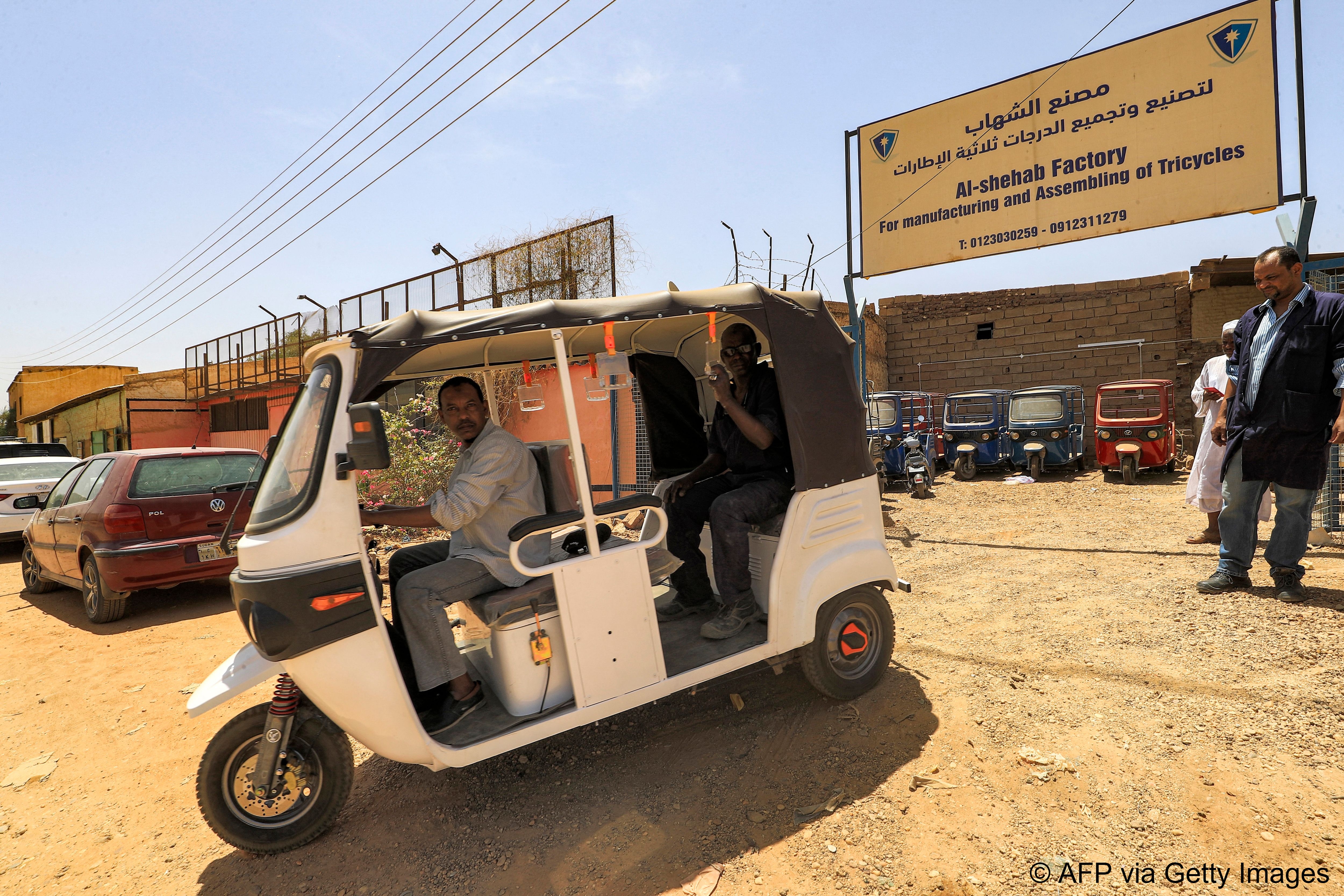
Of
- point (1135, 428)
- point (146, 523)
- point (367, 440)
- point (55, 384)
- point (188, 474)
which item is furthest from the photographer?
point (55, 384)

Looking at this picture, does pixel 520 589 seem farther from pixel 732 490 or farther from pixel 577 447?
pixel 732 490

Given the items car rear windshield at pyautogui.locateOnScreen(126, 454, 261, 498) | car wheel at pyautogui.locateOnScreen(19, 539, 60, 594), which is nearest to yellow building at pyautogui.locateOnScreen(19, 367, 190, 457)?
car wheel at pyautogui.locateOnScreen(19, 539, 60, 594)

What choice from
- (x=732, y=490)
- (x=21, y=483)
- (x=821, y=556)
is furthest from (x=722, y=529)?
(x=21, y=483)

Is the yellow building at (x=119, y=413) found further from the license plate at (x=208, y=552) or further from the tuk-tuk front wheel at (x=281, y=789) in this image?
the tuk-tuk front wheel at (x=281, y=789)

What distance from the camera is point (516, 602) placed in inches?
124

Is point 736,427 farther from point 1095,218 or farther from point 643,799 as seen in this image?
point 1095,218

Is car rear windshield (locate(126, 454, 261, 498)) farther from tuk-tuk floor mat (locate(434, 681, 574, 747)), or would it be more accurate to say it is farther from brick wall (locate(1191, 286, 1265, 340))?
brick wall (locate(1191, 286, 1265, 340))

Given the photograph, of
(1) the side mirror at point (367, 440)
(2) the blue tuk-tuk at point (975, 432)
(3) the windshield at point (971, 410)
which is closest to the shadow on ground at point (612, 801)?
(1) the side mirror at point (367, 440)

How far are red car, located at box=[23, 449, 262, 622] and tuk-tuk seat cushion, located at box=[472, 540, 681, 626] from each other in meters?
3.85

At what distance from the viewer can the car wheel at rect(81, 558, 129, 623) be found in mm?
6605

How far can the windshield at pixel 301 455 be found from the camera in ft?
9.28

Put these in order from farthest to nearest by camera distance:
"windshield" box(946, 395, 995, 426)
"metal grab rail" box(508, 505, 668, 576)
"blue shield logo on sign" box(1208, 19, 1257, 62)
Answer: "windshield" box(946, 395, 995, 426) < "blue shield logo on sign" box(1208, 19, 1257, 62) < "metal grab rail" box(508, 505, 668, 576)

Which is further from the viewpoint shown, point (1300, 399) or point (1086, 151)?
point (1086, 151)

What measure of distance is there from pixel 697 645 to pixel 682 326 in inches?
76.2
